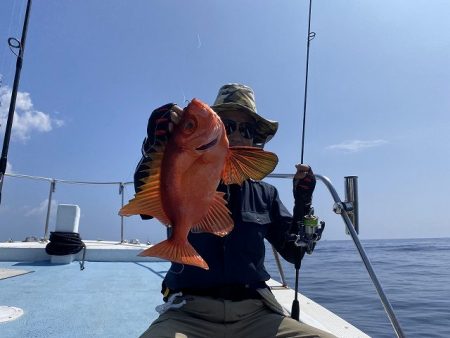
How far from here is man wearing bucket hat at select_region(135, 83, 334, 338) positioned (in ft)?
7.25

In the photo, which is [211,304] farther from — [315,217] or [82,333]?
[82,333]

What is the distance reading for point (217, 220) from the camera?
Result: 189 cm

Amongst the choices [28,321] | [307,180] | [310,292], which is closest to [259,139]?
[307,180]

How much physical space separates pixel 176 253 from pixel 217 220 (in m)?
0.33

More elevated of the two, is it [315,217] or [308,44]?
[308,44]

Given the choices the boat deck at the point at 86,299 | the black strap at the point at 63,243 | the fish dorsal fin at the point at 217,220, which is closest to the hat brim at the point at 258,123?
the fish dorsal fin at the point at 217,220

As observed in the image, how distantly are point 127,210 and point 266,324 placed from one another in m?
1.23

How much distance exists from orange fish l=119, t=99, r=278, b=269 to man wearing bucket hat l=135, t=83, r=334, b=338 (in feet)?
0.39

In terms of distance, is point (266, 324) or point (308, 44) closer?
point (266, 324)

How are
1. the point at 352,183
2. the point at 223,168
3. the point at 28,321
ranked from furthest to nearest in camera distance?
the point at 28,321, the point at 352,183, the point at 223,168

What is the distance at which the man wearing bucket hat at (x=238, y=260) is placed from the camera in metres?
2.21

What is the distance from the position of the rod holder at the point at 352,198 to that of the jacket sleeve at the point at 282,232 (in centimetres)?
48

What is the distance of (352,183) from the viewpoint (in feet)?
10.2

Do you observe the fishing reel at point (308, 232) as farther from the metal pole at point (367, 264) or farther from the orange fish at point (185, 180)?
the orange fish at point (185, 180)
